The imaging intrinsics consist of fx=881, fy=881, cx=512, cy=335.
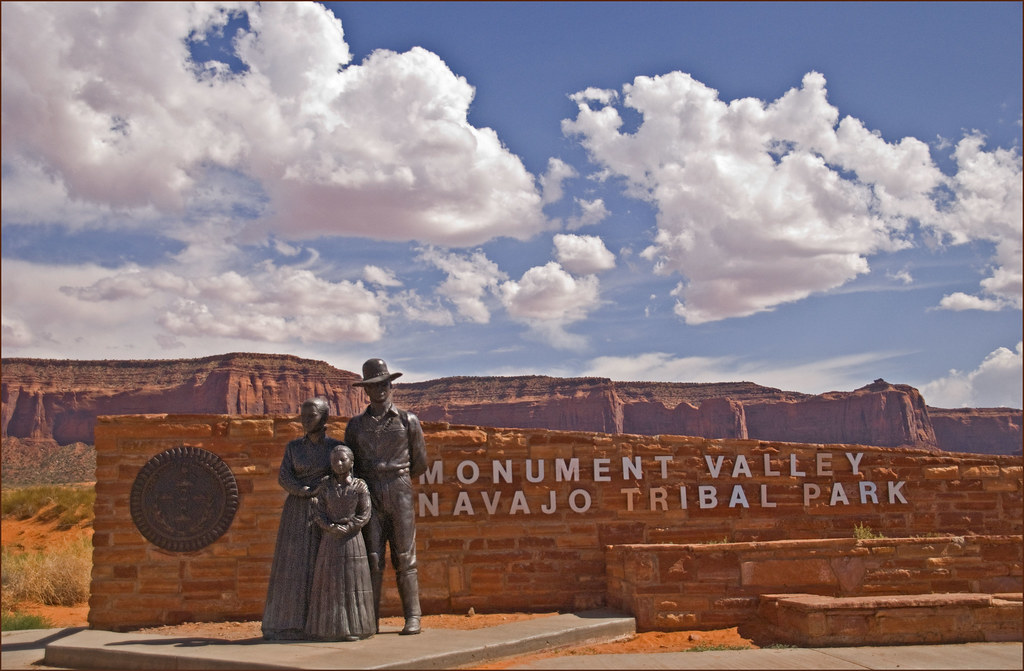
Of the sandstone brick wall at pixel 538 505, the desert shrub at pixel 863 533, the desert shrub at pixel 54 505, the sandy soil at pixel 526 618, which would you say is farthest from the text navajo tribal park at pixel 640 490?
the desert shrub at pixel 54 505

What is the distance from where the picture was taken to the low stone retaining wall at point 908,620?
7.46m

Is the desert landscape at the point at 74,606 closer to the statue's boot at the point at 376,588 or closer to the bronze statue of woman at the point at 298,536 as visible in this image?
the bronze statue of woman at the point at 298,536

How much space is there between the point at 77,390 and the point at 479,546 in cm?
6520

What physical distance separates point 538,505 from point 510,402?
63358mm

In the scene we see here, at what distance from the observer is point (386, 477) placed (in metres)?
7.47

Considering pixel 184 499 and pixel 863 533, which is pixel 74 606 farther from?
pixel 863 533

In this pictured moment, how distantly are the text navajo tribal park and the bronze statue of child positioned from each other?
→ 243 cm

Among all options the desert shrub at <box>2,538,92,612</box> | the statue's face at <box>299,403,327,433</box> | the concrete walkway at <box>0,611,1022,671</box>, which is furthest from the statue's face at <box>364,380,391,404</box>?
the desert shrub at <box>2,538,92,612</box>

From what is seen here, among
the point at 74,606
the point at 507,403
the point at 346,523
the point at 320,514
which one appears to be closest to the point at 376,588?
the point at 346,523

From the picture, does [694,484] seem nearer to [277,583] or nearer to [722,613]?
[722,613]

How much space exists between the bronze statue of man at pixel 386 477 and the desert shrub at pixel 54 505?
56.5 feet

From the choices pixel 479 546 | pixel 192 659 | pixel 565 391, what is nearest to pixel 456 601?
pixel 479 546

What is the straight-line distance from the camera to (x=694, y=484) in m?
10.0

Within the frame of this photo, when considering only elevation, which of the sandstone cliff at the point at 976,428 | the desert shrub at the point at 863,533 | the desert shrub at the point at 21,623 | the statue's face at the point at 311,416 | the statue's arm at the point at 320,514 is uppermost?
the sandstone cliff at the point at 976,428
